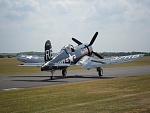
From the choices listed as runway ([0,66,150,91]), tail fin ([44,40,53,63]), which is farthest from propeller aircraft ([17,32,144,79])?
runway ([0,66,150,91])

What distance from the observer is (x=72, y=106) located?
14.1 m

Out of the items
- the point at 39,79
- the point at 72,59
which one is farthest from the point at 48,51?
the point at 72,59

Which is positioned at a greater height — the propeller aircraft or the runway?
the propeller aircraft

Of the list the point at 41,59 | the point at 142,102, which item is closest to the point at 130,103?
the point at 142,102

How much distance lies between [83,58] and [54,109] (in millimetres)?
27472

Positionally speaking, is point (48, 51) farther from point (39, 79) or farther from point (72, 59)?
point (72, 59)

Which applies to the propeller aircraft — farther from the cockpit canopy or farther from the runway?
the runway

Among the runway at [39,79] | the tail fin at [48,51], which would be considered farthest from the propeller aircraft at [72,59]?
the runway at [39,79]

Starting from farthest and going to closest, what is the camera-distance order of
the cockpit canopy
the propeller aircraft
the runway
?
the cockpit canopy
the propeller aircraft
the runway

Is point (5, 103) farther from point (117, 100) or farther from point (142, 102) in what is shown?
point (142, 102)

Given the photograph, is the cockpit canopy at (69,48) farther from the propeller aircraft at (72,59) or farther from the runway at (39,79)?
the runway at (39,79)

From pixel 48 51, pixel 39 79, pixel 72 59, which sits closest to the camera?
pixel 39 79

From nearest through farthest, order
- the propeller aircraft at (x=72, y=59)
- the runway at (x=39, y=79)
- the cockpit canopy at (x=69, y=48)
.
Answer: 1. the runway at (x=39, y=79)
2. the propeller aircraft at (x=72, y=59)
3. the cockpit canopy at (x=69, y=48)

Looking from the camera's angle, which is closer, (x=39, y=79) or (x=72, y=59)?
(x=39, y=79)
